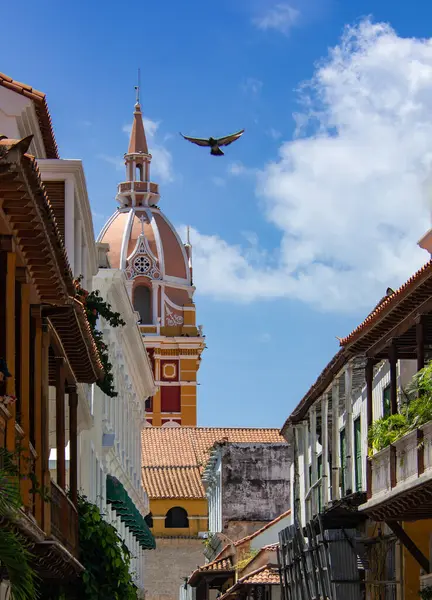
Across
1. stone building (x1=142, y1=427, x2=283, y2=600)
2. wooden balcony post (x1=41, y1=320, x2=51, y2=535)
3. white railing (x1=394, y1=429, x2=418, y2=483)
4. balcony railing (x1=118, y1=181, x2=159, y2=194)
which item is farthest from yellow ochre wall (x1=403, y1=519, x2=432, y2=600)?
balcony railing (x1=118, y1=181, x2=159, y2=194)

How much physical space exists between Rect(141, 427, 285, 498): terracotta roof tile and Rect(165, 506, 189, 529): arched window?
2.60ft

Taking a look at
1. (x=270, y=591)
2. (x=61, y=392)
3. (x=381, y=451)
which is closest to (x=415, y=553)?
(x=381, y=451)

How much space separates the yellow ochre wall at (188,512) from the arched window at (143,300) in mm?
16523

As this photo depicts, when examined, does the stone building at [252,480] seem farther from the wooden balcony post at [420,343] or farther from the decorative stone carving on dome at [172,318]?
the wooden balcony post at [420,343]

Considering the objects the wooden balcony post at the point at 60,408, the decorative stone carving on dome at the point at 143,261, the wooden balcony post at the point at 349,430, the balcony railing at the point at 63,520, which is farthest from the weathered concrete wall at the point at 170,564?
the wooden balcony post at the point at 60,408

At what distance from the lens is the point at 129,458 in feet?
157

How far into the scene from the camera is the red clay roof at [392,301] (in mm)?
19573

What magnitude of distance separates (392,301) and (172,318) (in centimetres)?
6965

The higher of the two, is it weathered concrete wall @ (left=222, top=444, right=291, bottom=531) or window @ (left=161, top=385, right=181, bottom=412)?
window @ (left=161, top=385, right=181, bottom=412)

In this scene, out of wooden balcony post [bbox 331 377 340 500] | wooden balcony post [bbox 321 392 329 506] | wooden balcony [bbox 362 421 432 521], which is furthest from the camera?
wooden balcony post [bbox 321 392 329 506]

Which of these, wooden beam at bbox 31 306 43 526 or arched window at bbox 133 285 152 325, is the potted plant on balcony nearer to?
wooden beam at bbox 31 306 43 526

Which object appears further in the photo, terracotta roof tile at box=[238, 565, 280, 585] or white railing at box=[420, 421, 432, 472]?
terracotta roof tile at box=[238, 565, 280, 585]

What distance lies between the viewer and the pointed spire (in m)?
96.9

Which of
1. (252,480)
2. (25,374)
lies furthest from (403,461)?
(252,480)
